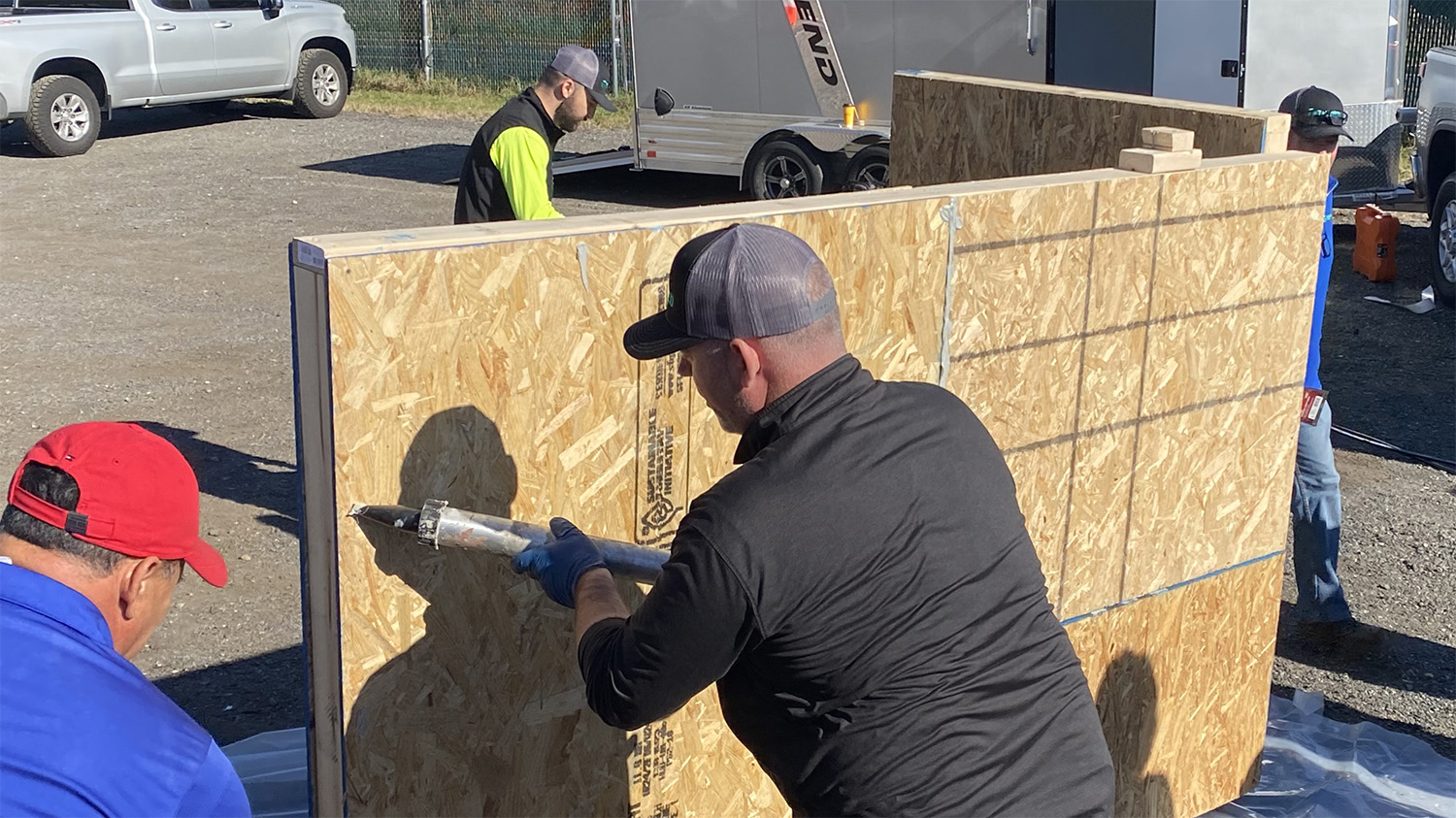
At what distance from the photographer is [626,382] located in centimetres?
301

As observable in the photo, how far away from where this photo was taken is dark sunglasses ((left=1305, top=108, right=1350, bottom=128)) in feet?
16.9

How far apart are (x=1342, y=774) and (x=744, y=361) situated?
3471mm

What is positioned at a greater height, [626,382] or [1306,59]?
[1306,59]

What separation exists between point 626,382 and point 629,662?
912 millimetres

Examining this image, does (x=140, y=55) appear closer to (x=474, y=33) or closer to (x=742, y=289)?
(x=474, y=33)

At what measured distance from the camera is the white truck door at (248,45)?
16.5 m

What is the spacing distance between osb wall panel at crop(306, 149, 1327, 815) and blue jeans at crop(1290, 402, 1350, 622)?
102 centimetres

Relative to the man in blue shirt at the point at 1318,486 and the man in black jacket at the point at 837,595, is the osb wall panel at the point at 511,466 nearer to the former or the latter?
the man in black jacket at the point at 837,595

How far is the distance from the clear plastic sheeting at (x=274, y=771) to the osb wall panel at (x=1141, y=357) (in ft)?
7.83

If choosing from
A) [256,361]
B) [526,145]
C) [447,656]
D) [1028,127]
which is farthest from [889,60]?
[447,656]

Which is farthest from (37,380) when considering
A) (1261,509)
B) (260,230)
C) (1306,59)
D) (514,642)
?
(1306,59)

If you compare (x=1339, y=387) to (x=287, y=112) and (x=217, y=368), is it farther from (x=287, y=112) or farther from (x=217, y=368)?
(x=287, y=112)

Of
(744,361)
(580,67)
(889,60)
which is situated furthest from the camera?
(889,60)

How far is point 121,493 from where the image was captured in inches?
77.5
